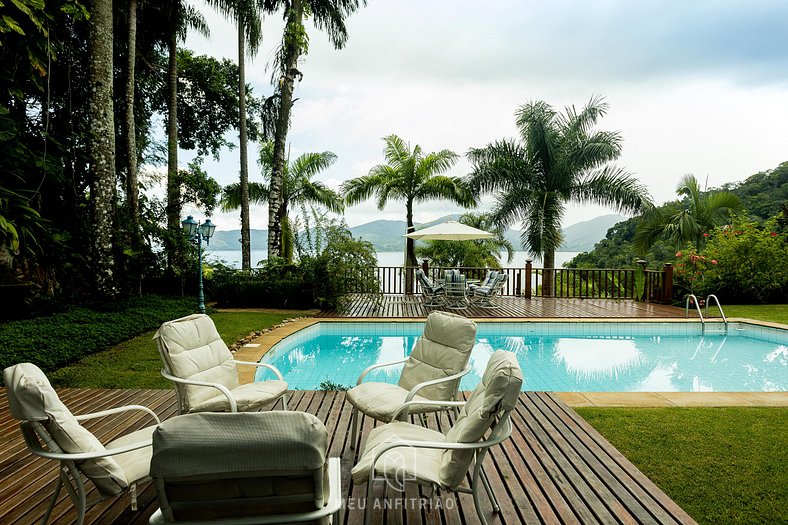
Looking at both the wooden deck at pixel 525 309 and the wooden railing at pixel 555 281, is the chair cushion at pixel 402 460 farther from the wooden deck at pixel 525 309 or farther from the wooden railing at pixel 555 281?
the wooden railing at pixel 555 281

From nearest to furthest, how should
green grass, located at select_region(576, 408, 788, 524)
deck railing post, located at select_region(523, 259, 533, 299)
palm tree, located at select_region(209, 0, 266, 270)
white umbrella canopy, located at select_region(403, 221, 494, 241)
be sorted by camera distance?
1. green grass, located at select_region(576, 408, 788, 524)
2. white umbrella canopy, located at select_region(403, 221, 494, 241)
3. deck railing post, located at select_region(523, 259, 533, 299)
4. palm tree, located at select_region(209, 0, 266, 270)

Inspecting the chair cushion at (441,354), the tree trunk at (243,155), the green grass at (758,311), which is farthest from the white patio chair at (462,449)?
the tree trunk at (243,155)

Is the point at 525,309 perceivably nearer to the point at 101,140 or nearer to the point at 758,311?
the point at 758,311

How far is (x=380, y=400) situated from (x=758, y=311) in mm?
10694

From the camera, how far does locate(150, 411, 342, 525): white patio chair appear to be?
1.41 m

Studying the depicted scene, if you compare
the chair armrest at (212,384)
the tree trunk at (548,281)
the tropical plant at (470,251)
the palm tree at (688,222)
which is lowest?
the chair armrest at (212,384)

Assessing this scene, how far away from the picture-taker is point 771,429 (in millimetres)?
3623

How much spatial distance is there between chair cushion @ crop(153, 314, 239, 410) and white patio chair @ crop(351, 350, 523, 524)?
145 cm

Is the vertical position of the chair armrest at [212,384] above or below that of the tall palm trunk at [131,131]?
below

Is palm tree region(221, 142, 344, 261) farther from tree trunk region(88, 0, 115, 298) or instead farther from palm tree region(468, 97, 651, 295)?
tree trunk region(88, 0, 115, 298)

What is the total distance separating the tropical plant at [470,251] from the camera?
17.6 metres

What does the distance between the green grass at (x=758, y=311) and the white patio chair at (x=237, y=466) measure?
408 inches

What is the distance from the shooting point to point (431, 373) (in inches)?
130

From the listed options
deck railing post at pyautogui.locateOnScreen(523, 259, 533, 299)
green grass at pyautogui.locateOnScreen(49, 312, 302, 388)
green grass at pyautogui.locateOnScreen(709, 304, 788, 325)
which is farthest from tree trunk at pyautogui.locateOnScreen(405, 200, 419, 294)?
green grass at pyautogui.locateOnScreen(709, 304, 788, 325)
